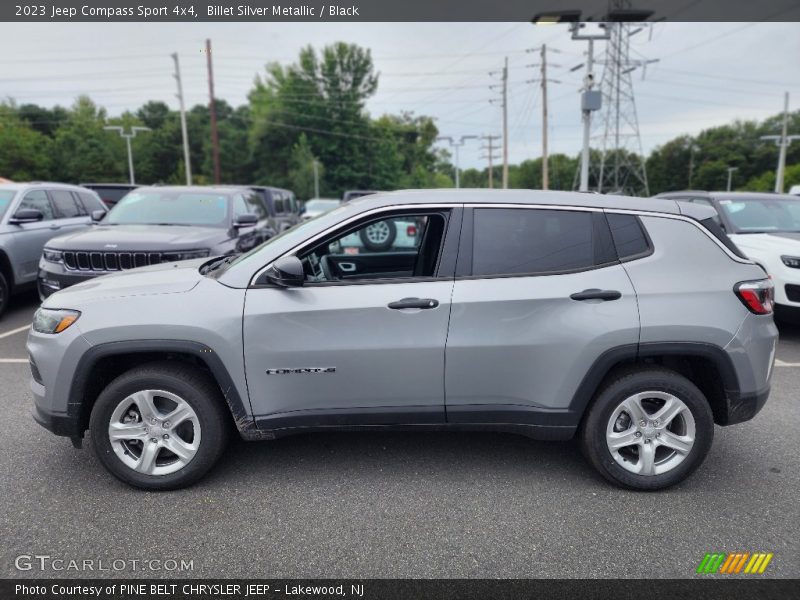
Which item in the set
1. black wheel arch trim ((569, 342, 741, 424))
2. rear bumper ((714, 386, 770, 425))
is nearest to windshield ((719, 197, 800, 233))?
rear bumper ((714, 386, 770, 425))

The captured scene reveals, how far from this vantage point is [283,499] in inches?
121

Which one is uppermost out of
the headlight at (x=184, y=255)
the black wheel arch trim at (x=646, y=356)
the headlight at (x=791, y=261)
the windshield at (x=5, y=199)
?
the windshield at (x=5, y=199)

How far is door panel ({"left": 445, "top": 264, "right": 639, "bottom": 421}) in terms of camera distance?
302cm

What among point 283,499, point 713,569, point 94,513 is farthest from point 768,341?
point 94,513

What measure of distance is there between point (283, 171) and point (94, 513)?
206 ft

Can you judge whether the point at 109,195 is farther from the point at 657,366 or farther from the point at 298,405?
the point at 657,366

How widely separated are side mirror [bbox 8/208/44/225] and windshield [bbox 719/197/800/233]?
9.80 metres

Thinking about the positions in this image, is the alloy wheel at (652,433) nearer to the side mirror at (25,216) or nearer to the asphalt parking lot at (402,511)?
the asphalt parking lot at (402,511)

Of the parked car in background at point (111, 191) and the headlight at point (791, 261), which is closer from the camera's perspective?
the headlight at point (791, 261)

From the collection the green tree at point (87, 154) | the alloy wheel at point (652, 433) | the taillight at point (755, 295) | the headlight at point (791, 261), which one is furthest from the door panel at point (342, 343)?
the green tree at point (87, 154)

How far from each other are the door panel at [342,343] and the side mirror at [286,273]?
0.16 ft

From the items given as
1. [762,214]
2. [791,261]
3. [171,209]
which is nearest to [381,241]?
[171,209]

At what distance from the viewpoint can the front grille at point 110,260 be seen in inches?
233

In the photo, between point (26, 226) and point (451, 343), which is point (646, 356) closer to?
point (451, 343)
